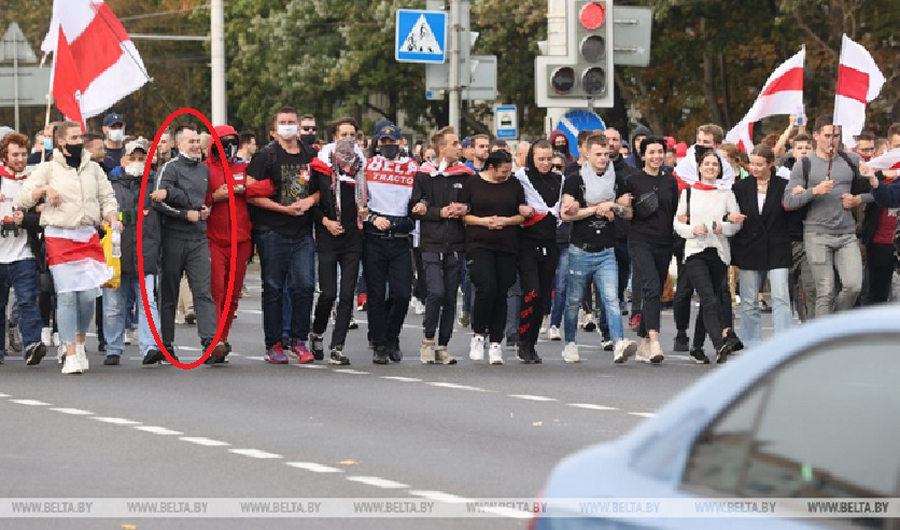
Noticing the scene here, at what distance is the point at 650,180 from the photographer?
16.6m

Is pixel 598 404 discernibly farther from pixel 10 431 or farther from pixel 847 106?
pixel 847 106

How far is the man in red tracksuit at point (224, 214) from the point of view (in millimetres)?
16141

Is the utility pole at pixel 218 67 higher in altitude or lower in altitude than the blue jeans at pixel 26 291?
higher

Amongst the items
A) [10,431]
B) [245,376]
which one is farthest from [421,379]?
[10,431]

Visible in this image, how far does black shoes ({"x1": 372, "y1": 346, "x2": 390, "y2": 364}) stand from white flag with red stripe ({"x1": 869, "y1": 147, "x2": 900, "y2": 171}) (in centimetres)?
469

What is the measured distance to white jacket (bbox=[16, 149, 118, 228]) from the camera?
50.7 ft

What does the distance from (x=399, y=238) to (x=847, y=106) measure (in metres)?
4.17

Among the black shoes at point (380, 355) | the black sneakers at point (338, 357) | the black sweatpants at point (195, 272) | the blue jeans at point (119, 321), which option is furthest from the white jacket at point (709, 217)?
the blue jeans at point (119, 321)

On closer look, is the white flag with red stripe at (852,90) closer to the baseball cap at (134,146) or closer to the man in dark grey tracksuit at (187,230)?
the man in dark grey tracksuit at (187,230)

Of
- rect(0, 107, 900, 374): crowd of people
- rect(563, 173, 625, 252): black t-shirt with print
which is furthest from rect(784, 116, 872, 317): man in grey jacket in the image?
rect(563, 173, 625, 252): black t-shirt with print

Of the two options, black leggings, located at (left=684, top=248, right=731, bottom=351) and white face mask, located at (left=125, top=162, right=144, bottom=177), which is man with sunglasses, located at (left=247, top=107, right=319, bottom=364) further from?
black leggings, located at (left=684, top=248, right=731, bottom=351)

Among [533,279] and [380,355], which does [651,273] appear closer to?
[533,279]

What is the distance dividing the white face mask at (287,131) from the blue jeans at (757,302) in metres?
3.94

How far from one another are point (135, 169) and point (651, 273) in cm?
468
